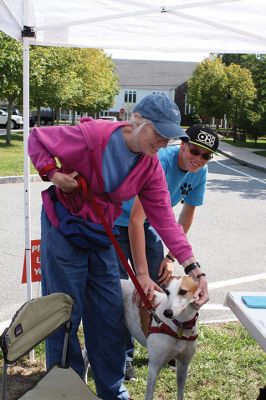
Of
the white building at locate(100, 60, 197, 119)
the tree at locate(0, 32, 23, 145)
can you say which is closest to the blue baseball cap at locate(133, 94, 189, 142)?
the tree at locate(0, 32, 23, 145)

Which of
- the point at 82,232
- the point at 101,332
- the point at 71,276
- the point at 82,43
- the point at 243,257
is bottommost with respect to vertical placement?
the point at 243,257

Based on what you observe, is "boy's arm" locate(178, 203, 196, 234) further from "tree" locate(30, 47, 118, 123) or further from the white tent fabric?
"tree" locate(30, 47, 118, 123)

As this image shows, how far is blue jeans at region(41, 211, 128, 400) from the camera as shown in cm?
265

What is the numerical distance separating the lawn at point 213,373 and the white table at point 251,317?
1064 mm

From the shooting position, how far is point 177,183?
11.0 ft

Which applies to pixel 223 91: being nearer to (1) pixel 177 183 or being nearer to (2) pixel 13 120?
(2) pixel 13 120

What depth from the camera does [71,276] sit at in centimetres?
265

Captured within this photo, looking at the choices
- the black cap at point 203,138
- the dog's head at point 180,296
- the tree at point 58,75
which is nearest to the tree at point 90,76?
the tree at point 58,75

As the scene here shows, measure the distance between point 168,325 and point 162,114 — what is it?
1.27m

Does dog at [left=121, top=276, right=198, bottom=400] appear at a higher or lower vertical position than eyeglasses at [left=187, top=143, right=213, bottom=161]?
lower

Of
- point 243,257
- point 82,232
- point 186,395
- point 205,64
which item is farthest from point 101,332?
point 205,64

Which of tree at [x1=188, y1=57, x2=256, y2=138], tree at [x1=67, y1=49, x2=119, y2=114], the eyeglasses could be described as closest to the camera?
the eyeglasses

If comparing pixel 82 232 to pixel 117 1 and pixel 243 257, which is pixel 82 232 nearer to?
pixel 117 1

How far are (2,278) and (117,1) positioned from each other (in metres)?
3.63
